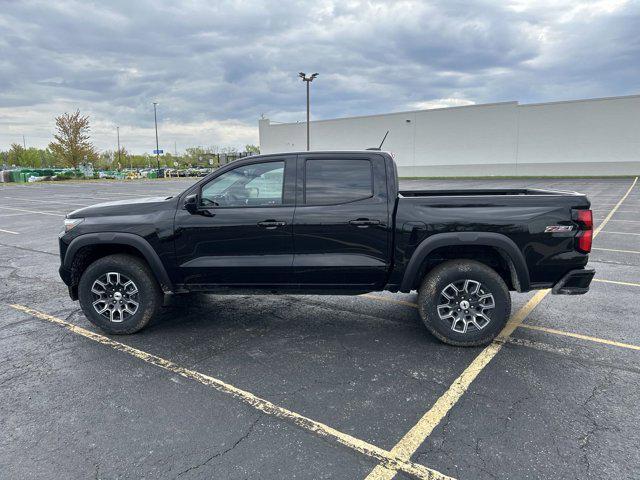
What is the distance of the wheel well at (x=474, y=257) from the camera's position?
4066mm

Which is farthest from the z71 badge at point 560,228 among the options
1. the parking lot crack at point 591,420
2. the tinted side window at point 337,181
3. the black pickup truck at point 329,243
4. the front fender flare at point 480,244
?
the tinted side window at point 337,181

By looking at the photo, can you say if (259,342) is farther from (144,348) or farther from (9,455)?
(9,455)

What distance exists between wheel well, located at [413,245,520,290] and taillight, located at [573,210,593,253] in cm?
63

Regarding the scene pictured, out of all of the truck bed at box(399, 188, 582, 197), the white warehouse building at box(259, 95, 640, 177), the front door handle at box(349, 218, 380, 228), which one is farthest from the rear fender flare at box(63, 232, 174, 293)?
the white warehouse building at box(259, 95, 640, 177)

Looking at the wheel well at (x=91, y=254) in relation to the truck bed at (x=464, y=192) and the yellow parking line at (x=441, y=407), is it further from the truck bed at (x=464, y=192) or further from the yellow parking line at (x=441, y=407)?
the yellow parking line at (x=441, y=407)

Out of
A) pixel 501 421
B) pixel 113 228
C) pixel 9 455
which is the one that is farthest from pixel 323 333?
pixel 9 455

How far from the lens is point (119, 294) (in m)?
4.39

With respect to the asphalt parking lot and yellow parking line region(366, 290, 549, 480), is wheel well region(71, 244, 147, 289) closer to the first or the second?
the asphalt parking lot

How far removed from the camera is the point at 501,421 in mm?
2928

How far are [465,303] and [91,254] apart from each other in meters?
3.90

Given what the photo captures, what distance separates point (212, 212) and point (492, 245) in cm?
271

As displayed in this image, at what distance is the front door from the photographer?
420cm

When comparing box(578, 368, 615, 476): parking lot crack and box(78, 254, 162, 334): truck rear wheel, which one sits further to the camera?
box(78, 254, 162, 334): truck rear wheel

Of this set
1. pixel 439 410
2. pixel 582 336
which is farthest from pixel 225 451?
pixel 582 336
